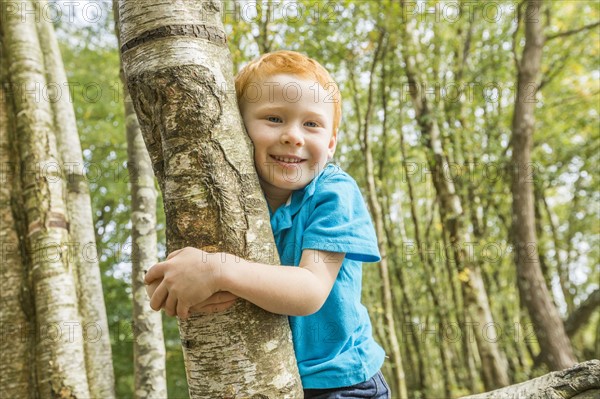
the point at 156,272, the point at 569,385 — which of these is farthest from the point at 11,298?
the point at 569,385

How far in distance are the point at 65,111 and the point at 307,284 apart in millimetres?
3850

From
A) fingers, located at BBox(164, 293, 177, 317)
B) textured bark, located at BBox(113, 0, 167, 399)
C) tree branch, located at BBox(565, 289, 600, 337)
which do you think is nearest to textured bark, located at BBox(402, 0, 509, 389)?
tree branch, located at BBox(565, 289, 600, 337)

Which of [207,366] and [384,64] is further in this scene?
[384,64]

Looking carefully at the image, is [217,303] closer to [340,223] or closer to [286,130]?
[340,223]

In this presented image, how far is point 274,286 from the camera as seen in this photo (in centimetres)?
128

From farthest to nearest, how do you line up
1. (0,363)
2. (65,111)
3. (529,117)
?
1. (529,117)
2. (65,111)
3. (0,363)

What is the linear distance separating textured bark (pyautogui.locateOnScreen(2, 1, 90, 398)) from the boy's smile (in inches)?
99.7

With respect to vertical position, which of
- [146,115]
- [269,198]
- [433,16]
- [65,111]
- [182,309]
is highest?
[433,16]

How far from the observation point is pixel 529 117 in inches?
290

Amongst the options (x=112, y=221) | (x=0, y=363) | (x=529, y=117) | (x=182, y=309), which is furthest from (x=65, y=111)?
(x=112, y=221)

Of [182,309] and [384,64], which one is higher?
[384,64]

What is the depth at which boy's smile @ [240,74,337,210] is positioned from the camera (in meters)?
1.55

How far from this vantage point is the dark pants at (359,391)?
159 centimetres

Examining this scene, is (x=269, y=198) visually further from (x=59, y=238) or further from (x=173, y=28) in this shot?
(x=59, y=238)
